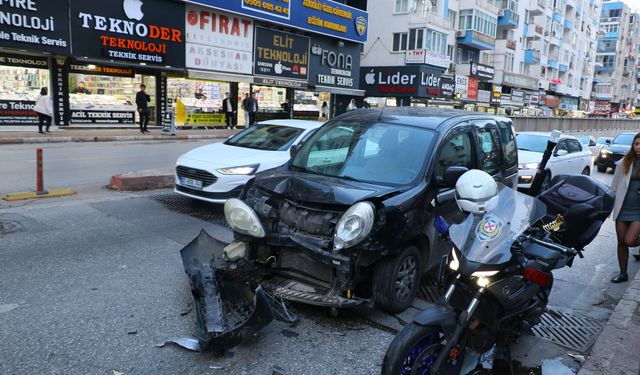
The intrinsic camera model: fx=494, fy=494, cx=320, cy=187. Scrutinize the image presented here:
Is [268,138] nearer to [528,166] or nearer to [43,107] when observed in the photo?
[528,166]

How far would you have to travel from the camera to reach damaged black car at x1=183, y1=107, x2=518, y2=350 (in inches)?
160

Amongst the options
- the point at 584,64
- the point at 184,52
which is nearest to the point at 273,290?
the point at 184,52

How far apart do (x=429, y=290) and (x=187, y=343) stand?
8.77ft

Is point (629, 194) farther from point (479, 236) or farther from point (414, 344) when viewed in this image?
point (414, 344)

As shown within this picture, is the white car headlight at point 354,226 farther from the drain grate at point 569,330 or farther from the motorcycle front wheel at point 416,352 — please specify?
the drain grate at point 569,330

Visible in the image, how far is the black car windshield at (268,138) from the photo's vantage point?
860 centimetres

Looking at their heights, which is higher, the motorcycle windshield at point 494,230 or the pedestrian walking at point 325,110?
the pedestrian walking at point 325,110

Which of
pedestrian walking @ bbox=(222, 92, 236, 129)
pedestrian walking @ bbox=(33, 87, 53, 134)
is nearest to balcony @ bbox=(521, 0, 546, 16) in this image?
pedestrian walking @ bbox=(222, 92, 236, 129)

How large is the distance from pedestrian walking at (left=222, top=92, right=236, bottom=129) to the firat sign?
3406 mm

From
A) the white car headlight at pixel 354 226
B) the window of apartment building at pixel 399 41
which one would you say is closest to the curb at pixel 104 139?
the white car headlight at pixel 354 226

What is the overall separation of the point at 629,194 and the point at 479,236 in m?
3.59

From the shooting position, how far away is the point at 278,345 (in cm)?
386

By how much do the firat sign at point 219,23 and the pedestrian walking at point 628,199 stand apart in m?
22.9

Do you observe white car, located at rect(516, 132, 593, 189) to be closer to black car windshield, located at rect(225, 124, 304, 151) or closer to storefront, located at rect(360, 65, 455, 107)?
black car windshield, located at rect(225, 124, 304, 151)
